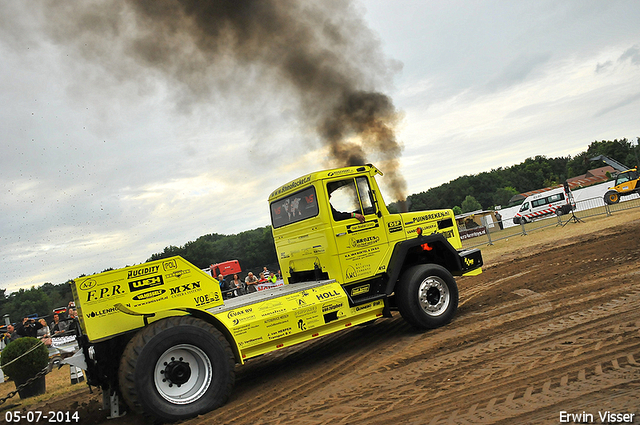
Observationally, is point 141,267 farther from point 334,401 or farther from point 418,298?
point 418,298

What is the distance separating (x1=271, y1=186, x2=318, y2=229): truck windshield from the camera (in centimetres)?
736

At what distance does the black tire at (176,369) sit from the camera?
5043mm

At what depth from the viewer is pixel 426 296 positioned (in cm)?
748

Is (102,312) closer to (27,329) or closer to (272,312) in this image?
(272,312)

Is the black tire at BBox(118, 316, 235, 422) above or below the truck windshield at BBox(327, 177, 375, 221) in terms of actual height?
below

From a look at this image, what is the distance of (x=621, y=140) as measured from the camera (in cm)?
9481

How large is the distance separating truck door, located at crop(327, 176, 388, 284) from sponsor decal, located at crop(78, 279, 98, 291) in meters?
3.53

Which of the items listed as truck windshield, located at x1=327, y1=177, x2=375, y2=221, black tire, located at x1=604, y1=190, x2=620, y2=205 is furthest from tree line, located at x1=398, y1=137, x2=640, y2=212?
truck windshield, located at x1=327, y1=177, x2=375, y2=221

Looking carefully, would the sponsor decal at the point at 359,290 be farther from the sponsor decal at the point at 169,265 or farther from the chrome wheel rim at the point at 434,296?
the sponsor decal at the point at 169,265

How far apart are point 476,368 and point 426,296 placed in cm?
243

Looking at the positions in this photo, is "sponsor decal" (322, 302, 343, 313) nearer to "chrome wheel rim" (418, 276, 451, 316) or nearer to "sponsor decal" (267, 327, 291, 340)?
"sponsor decal" (267, 327, 291, 340)

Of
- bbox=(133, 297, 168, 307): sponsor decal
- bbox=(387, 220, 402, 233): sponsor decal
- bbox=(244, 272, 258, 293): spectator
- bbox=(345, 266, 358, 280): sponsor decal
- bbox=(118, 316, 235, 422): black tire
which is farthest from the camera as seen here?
bbox=(244, 272, 258, 293): spectator

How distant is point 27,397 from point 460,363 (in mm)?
8624

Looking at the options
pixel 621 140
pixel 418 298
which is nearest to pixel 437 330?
pixel 418 298
